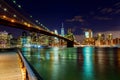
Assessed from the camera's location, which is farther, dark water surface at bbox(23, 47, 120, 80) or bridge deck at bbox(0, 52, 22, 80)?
dark water surface at bbox(23, 47, 120, 80)

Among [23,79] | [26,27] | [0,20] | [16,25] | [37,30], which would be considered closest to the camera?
[23,79]

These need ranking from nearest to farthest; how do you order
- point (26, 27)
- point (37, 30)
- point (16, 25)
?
1. point (16, 25)
2. point (26, 27)
3. point (37, 30)

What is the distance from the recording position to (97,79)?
52.1 feet

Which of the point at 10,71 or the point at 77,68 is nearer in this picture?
the point at 10,71

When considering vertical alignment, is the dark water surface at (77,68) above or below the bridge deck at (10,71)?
below

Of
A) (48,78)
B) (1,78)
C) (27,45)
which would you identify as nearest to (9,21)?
(48,78)

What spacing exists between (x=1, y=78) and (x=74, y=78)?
7.09 metres

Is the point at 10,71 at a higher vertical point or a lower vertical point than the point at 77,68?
higher

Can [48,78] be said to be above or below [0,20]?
below

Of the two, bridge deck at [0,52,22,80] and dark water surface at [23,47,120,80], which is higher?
bridge deck at [0,52,22,80]

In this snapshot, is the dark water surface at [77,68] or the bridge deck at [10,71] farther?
the dark water surface at [77,68]

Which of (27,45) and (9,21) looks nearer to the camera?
(9,21)

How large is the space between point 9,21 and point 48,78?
104 ft

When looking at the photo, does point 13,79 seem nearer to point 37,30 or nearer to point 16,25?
point 16,25
